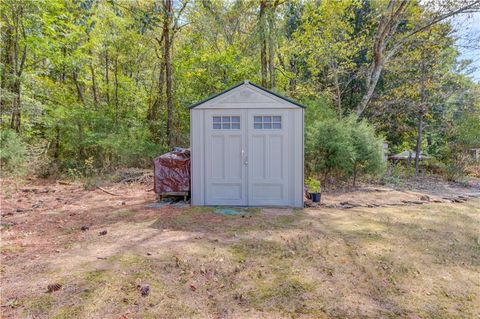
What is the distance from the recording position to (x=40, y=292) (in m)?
2.34

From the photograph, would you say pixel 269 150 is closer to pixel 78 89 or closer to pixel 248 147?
pixel 248 147

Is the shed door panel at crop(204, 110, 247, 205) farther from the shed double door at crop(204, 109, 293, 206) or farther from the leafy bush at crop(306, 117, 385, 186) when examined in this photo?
the leafy bush at crop(306, 117, 385, 186)

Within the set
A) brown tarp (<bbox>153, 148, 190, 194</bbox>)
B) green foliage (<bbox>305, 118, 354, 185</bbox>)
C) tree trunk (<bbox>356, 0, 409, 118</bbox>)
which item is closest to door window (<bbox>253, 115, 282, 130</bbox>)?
brown tarp (<bbox>153, 148, 190, 194</bbox>)

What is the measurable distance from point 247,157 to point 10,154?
23.5ft

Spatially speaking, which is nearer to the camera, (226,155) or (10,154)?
(226,155)

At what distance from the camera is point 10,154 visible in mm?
7988

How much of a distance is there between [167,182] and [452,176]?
390 inches

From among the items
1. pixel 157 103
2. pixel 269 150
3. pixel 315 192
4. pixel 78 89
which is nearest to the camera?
pixel 269 150

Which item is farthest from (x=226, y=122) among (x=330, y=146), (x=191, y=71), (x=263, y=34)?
(x=191, y=71)

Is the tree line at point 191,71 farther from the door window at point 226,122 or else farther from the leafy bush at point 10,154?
the door window at point 226,122

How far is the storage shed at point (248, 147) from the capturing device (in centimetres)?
552

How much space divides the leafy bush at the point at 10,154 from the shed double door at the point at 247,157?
20.8 feet

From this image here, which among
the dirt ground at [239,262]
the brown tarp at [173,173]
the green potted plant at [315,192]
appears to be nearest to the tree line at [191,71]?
the green potted plant at [315,192]

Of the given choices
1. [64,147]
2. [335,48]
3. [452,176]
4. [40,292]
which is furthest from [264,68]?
[40,292]
